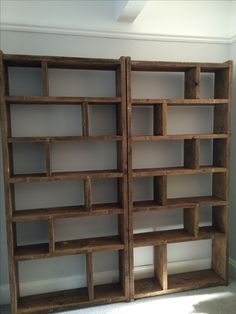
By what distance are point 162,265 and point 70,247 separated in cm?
78

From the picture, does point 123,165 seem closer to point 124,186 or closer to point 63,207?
point 124,186

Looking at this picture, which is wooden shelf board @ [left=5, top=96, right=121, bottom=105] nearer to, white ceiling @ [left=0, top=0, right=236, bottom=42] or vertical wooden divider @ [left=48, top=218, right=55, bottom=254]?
white ceiling @ [left=0, top=0, right=236, bottom=42]

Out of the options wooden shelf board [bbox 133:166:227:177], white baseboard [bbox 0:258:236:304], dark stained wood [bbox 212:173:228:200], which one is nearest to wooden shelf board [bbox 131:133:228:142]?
wooden shelf board [bbox 133:166:227:177]

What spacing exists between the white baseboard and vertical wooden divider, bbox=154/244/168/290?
14 cm

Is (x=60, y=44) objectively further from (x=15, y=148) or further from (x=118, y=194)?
(x=118, y=194)

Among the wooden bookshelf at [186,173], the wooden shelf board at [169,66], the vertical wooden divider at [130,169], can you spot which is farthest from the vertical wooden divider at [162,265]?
the wooden shelf board at [169,66]

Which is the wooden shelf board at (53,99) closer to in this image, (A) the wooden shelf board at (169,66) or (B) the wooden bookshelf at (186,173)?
(B) the wooden bookshelf at (186,173)

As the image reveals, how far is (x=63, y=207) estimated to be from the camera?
6.86 feet

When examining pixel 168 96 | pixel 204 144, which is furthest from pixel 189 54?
pixel 204 144

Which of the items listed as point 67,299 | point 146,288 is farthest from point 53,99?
point 146,288

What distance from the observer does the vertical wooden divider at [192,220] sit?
2.13 meters

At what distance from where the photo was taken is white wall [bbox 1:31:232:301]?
2.00 metres

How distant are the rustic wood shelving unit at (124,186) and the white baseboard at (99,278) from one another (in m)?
0.06

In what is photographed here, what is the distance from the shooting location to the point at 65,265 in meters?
2.20
